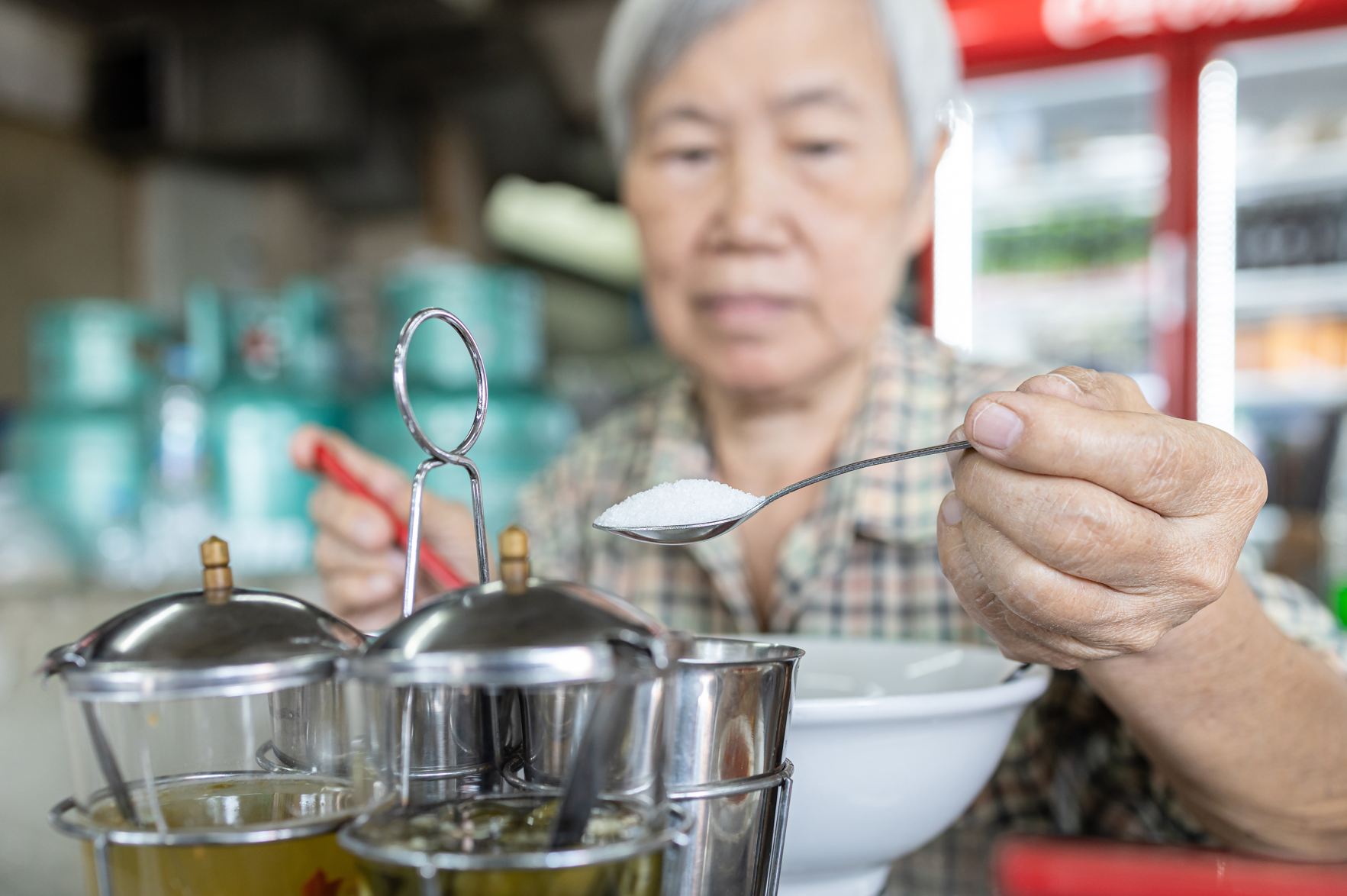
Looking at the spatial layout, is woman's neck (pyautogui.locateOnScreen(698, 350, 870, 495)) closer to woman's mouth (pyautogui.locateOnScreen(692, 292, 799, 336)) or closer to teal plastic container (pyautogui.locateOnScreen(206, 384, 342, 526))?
woman's mouth (pyautogui.locateOnScreen(692, 292, 799, 336))

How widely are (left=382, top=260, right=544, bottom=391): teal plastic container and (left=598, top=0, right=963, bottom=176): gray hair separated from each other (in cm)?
76

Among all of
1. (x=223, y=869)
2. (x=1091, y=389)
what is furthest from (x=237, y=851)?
(x=1091, y=389)

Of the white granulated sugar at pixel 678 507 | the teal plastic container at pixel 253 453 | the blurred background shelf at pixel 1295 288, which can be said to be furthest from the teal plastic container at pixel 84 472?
the blurred background shelf at pixel 1295 288

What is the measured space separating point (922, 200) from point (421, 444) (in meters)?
0.81

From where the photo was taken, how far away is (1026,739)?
90cm

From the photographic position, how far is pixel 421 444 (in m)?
0.34

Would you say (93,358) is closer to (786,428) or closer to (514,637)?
(786,428)

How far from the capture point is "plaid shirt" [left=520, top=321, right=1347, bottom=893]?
2.62 feet

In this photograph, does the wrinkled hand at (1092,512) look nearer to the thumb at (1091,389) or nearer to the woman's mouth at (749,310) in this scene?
the thumb at (1091,389)

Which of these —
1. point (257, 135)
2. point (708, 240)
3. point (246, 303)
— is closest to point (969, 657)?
point (708, 240)

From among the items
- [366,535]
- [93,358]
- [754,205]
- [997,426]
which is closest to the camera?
[997,426]

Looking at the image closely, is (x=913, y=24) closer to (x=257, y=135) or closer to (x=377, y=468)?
(x=377, y=468)

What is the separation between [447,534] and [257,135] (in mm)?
1776

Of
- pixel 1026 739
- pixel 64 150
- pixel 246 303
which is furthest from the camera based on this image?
pixel 64 150
